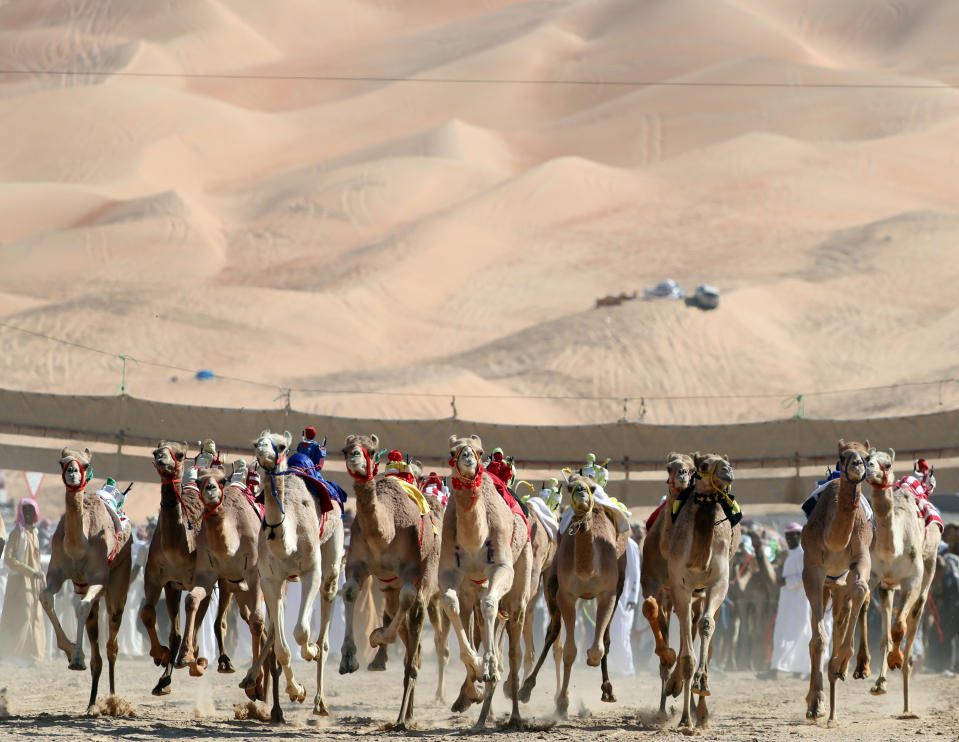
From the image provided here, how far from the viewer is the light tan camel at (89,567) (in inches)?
Result: 544

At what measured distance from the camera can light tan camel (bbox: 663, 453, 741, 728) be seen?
13.0 meters

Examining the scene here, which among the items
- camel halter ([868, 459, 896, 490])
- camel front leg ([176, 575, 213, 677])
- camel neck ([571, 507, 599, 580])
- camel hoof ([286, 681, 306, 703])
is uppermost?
camel halter ([868, 459, 896, 490])

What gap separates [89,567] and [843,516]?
686 cm

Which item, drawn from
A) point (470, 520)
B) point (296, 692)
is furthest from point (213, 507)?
point (470, 520)

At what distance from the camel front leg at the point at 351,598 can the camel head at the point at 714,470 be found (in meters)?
3.03

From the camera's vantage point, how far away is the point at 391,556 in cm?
1338

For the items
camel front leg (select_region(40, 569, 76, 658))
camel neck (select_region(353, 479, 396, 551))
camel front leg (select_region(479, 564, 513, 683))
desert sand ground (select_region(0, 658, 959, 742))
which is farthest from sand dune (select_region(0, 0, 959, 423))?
camel front leg (select_region(479, 564, 513, 683))

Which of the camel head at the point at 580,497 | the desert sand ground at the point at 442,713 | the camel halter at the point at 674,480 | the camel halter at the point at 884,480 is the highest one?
the camel halter at the point at 884,480

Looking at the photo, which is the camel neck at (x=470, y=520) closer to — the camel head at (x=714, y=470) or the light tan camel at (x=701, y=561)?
the light tan camel at (x=701, y=561)

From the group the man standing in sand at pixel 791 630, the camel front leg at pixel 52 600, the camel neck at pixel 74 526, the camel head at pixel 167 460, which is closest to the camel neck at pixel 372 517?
the camel head at pixel 167 460

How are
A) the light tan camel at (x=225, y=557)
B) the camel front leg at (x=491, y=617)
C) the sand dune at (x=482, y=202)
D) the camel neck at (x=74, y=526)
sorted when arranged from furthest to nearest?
the sand dune at (x=482, y=202) < the camel neck at (x=74, y=526) < the light tan camel at (x=225, y=557) < the camel front leg at (x=491, y=617)

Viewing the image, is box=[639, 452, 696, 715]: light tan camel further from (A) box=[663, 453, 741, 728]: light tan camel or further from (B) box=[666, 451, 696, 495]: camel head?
(A) box=[663, 453, 741, 728]: light tan camel

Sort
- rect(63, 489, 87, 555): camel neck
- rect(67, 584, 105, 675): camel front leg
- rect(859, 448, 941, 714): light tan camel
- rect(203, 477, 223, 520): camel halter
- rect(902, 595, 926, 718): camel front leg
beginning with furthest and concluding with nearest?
1. rect(902, 595, 926, 718): camel front leg
2. rect(859, 448, 941, 714): light tan camel
3. rect(67, 584, 105, 675): camel front leg
4. rect(63, 489, 87, 555): camel neck
5. rect(203, 477, 223, 520): camel halter

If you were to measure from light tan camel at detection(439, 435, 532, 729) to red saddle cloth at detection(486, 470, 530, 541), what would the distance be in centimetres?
15
